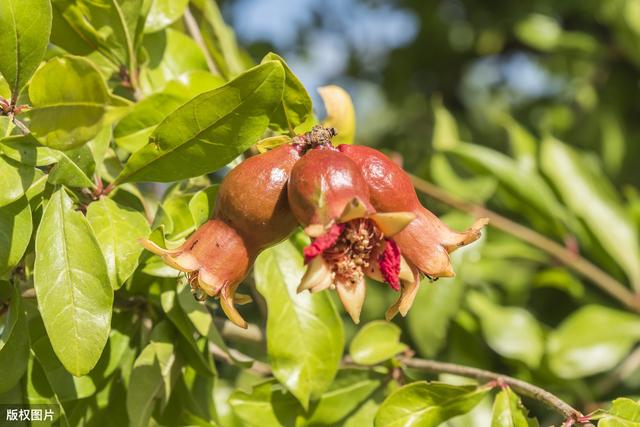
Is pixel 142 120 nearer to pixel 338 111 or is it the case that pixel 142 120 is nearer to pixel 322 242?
pixel 338 111

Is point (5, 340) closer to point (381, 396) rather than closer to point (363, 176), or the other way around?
point (363, 176)

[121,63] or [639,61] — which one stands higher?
[121,63]

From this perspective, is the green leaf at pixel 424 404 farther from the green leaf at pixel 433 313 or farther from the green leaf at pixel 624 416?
the green leaf at pixel 433 313

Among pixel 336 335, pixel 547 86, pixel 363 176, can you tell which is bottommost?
pixel 547 86

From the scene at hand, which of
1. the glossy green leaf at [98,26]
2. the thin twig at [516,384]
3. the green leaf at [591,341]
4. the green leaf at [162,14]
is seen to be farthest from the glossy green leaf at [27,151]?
the green leaf at [591,341]

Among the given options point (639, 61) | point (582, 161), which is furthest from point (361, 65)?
point (582, 161)

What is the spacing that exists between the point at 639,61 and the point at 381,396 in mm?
1954

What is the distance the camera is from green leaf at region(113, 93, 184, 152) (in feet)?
3.80

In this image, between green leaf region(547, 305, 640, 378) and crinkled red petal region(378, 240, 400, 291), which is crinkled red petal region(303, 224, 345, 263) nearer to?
crinkled red petal region(378, 240, 400, 291)

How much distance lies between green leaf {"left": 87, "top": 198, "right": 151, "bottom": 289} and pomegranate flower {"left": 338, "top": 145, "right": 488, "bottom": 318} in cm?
32

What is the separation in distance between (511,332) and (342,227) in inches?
43.3

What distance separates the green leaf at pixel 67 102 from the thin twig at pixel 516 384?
0.69 metres

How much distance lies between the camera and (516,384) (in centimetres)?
113

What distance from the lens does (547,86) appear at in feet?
12.7
